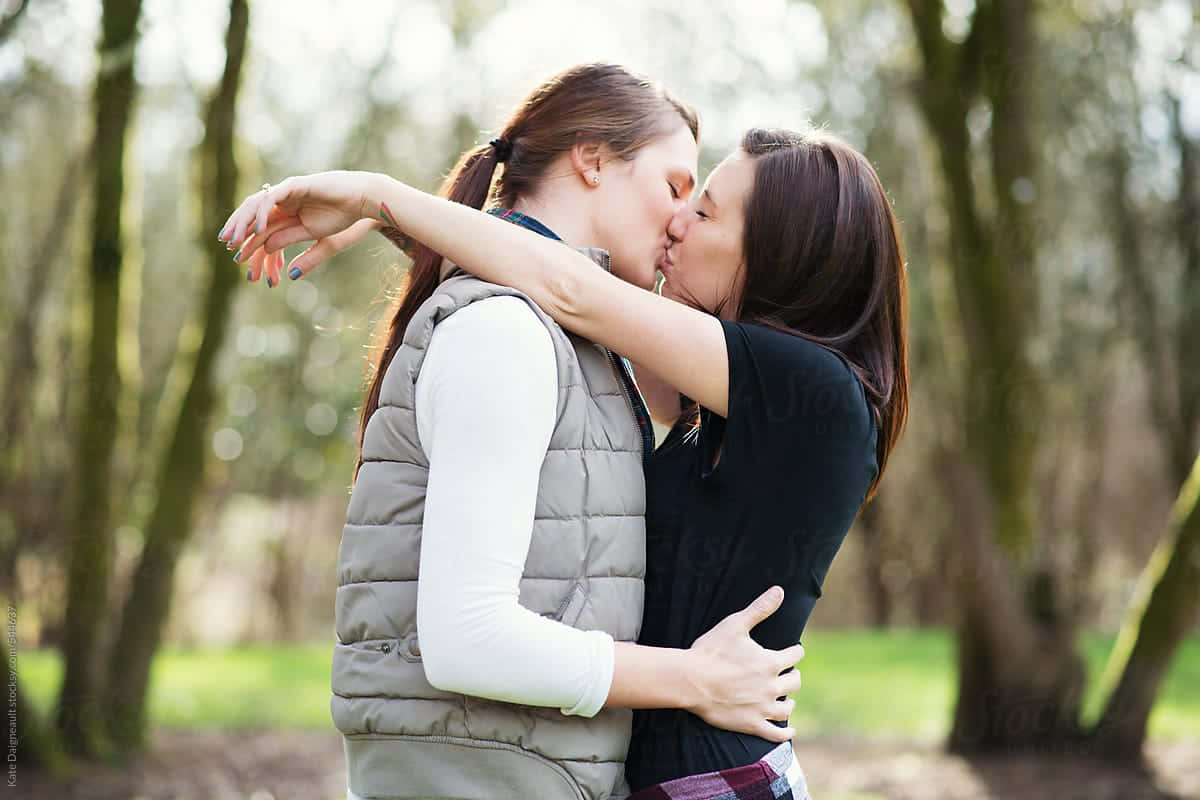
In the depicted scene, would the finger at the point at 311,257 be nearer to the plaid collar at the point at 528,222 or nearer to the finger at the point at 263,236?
the finger at the point at 263,236

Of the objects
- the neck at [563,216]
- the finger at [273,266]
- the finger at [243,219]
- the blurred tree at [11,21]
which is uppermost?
the blurred tree at [11,21]

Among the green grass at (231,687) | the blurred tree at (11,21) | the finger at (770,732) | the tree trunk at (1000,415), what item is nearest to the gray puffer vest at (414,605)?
the finger at (770,732)

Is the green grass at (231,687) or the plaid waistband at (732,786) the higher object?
the plaid waistband at (732,786)

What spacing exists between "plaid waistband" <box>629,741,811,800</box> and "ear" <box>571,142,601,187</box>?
3.16 feet

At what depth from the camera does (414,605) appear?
5.18 ft

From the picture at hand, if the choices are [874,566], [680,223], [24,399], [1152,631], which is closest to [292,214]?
[680,223]

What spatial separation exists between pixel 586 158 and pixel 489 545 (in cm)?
76

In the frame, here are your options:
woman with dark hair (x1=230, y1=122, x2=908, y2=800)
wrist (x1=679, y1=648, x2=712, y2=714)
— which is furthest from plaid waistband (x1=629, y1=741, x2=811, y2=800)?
wrist (x1=679, y1=648, x2=712, y2=714)

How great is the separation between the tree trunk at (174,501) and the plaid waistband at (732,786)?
4886mm

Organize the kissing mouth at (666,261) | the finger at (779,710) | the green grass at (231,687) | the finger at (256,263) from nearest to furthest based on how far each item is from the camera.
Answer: the finger at (779,710)
the finger at (256,263)
the kissing mouth at (666,261)
the green grass at (231,687)

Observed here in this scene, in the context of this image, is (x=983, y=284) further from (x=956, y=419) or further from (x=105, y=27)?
(x=105, y=27)

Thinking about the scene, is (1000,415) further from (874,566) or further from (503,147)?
(874,566)

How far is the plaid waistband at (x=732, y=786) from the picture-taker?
5.50 feet

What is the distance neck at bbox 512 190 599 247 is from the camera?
76.8 inches
